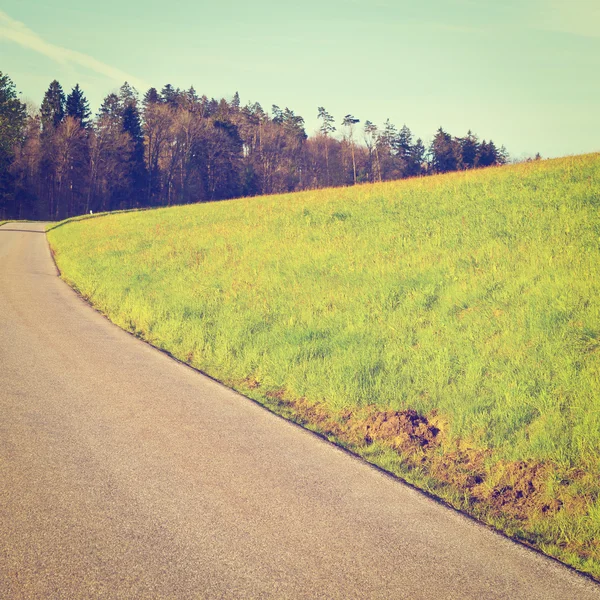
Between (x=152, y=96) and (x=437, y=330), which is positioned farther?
(x=152, y=96)

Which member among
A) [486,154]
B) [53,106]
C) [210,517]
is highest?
[53,106]

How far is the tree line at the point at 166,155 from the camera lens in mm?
68000

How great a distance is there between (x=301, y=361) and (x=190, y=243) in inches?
474

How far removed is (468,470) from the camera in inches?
216

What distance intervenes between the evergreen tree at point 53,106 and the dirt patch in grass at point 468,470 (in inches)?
3145

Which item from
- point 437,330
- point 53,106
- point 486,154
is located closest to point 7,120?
point 53,106

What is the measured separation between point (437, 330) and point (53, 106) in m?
81.4

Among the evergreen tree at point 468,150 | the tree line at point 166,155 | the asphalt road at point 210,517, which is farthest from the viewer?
the evergreen tree at point 468,150

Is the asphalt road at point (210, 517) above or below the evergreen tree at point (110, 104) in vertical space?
below

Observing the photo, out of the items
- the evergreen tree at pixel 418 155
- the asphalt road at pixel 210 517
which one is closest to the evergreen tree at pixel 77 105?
the evergreen tree at pixel 418 155

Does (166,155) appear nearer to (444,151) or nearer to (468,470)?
(444,151)

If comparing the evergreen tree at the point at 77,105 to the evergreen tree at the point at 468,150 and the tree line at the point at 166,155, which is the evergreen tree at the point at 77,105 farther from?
the evergreen tree at the point at 468,150

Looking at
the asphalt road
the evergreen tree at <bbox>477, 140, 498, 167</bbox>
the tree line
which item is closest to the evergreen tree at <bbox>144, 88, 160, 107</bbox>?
the tree line

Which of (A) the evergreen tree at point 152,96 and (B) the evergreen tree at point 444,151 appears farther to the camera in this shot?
(A) the evergreen tree at point 152,96
